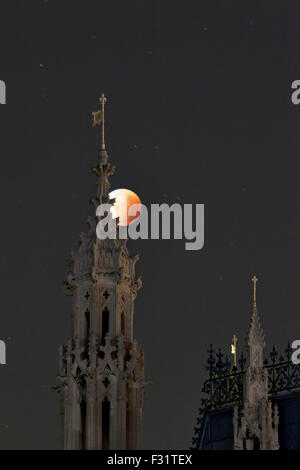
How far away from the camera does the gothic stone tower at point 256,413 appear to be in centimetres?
5866

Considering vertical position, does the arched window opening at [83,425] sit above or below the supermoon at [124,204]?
below

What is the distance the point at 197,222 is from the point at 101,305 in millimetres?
11882

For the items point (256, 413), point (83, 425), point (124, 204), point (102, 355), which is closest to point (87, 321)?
point (102, 355)

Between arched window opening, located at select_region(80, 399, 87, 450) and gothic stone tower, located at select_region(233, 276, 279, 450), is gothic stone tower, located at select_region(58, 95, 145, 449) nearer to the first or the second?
arched window opening, located at select_region(80, 399, 87, 450)

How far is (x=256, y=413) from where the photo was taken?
59.3 m

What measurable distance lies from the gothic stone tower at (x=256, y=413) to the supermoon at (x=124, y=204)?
6.69m

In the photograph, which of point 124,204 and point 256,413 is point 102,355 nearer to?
point 256,413

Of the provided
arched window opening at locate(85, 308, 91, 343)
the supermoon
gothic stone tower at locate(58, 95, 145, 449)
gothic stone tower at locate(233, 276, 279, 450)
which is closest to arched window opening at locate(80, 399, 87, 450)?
gothic stone tower at locate(58, 95, 145, 449)

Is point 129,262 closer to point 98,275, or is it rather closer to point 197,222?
point 98,275

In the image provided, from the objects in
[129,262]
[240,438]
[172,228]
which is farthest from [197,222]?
[240,438]

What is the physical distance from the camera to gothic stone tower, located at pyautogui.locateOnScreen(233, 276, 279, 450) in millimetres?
58656

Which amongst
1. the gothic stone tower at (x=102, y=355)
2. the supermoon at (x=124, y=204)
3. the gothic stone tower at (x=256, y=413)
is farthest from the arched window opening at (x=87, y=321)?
the gothic stone tower at (x=256, y=413)

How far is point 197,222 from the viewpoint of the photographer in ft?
237

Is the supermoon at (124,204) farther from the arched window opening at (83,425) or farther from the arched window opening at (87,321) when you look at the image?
the arched window opening at (83,425)
